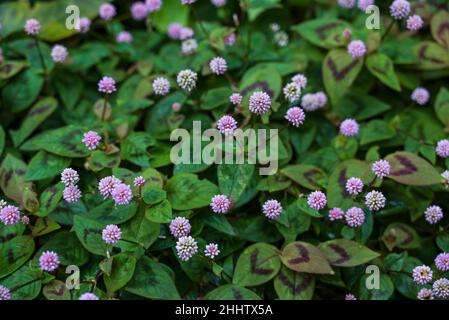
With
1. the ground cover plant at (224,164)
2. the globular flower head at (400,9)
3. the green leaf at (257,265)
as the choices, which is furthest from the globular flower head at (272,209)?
the globular flower head at (400,9)

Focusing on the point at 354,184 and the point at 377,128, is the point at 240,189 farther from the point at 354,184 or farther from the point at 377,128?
the point at 377,128

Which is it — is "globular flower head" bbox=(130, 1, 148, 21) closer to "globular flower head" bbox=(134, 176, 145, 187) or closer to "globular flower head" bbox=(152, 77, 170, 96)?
"globular flower head" bbox=(152, 77, 170, 96)

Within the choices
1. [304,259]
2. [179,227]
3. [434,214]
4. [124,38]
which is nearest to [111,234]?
[179,227]

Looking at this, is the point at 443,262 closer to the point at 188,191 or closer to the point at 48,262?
the point at 188,191

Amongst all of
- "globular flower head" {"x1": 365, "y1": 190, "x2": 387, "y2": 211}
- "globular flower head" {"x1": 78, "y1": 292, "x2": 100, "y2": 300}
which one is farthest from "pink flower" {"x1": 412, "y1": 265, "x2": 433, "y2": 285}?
"globular flower head" {"x1": 78, "y1": 292, "x2": 100, "y2": 300}

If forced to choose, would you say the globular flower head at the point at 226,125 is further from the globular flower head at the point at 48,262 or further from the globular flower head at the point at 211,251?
the globular flower head at the point at 48,262
